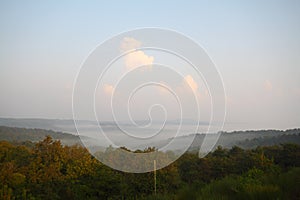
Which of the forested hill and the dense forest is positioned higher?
the forested hill

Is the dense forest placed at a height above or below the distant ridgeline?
below

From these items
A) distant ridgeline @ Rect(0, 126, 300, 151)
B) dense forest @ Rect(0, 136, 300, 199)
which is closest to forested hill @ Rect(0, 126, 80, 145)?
distant ridgeline @ Rect(0, 126, 300, 151)

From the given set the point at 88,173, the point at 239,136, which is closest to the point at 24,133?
the point at 88,173

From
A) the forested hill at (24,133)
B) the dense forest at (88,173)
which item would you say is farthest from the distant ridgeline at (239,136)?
the dense forest at (88,173)

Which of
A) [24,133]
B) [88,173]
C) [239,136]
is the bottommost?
[88,173]

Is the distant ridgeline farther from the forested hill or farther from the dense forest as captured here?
the dense forest

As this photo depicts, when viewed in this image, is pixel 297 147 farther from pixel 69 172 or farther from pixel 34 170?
pixel 34 170

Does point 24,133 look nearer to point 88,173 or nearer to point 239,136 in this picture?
point 88,173

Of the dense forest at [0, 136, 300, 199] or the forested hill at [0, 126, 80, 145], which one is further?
the forested hill at [0, 126, 80, 145]

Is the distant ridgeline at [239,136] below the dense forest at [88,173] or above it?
above

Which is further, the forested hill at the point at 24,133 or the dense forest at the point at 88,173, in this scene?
the forested hill at the point at 24,133

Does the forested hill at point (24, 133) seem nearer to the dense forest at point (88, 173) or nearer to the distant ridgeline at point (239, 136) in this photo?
the distant ridgeline at point (239, 136)

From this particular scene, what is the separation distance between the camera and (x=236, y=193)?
7113mm

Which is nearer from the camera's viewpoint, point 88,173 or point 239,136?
point 88,173
